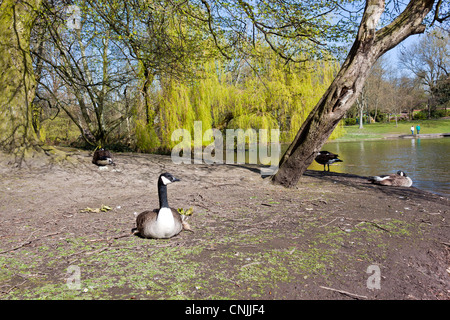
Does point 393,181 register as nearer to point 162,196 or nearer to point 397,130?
point 162,196

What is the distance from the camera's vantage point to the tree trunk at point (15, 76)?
730cm

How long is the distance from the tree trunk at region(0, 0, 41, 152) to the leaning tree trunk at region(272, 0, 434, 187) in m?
6.65

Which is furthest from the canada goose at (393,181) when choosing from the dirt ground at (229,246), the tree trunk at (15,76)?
the tree trunk at (15,76)

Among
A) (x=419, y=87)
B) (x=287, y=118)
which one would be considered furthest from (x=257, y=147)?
(x=419, y=87)

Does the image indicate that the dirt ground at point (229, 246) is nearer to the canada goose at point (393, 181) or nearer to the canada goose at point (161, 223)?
the canada goose at point (161, 223)

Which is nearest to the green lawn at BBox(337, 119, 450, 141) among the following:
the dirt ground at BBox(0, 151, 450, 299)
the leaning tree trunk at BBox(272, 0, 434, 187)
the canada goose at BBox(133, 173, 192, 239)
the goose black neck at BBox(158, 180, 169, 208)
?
the leaning tree trunk at BBox(272, 0, 434, 187)

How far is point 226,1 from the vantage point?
→ 22.8 ft

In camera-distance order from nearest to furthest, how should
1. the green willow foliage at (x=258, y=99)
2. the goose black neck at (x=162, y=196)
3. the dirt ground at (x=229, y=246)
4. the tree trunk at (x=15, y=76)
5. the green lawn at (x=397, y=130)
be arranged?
the dirt ground at (x=229, y=246) < the goose black neck at (x=162, y=196) < the tree trunk at (x=15, y=76) < the green willow foliage at (x=258, y=99) < the green lawn at (x=397, y=130)

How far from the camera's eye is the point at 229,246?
3574mm

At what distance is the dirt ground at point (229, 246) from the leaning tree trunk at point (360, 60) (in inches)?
54.8

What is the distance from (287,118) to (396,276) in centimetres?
1800

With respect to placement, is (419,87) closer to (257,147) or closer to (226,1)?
(257,147)

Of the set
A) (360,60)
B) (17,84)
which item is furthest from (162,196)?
(17,84)

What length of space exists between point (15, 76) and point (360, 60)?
306 inches
